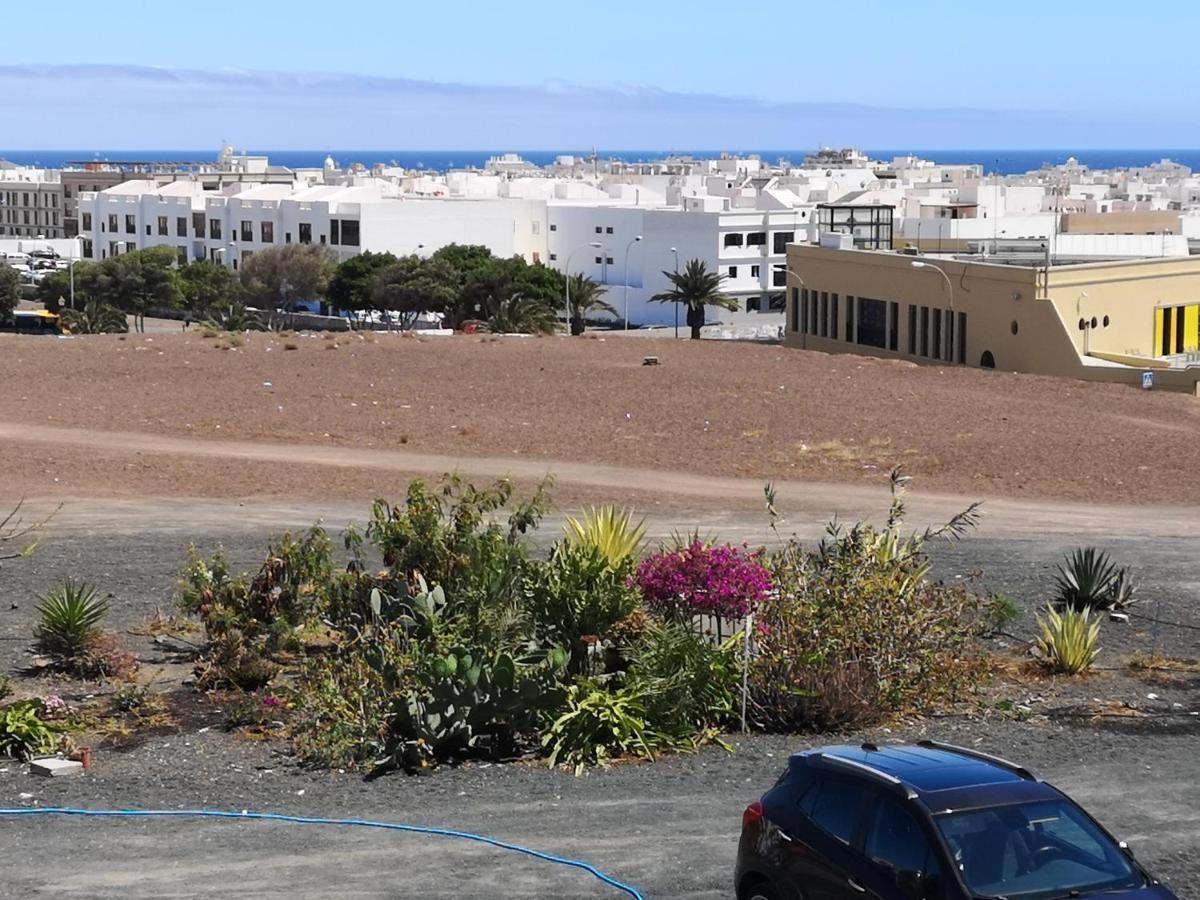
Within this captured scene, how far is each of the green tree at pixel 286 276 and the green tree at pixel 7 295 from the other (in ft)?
45.1

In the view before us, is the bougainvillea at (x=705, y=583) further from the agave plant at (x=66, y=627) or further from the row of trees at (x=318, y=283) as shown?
the row of trees at (x=318, y=283)

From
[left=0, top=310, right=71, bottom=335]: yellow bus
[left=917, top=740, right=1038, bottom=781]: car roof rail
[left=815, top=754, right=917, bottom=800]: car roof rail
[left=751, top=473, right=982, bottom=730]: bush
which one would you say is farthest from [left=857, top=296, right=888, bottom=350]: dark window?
[left=815, top=754, right=917, bottom=800]: car roof rail

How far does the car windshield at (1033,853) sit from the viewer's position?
768cm

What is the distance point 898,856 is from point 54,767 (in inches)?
276

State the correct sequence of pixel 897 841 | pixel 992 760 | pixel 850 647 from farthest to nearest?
pixel 850 647 → pixel 992 760 → pixel 897 841

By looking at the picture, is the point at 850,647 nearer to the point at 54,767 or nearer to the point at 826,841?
the point at 826,841

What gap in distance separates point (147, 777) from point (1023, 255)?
55665mm

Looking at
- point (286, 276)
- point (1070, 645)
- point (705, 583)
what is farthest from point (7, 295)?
point (705, 583)

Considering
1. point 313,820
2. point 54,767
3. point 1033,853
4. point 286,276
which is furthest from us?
point 286,276

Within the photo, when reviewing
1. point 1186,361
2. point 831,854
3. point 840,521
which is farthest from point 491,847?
point 1186,361

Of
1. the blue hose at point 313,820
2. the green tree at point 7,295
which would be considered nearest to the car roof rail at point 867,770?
the blue hose at point 313,820

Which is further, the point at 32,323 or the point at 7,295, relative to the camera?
the point at 7,295

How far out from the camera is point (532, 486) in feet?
87.8

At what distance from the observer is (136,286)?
330 feet
